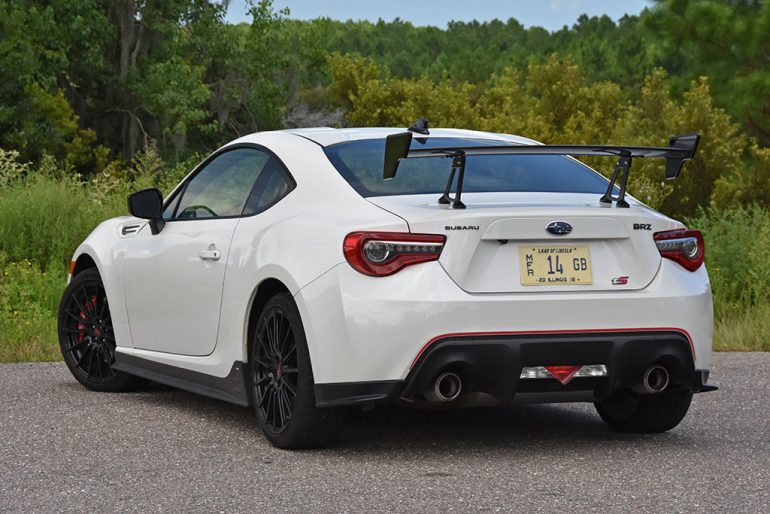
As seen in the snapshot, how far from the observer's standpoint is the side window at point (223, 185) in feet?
23.3

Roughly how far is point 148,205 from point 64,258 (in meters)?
7.42

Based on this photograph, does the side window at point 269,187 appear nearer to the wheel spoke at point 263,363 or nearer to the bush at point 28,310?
the wheel spoke at point 263,363

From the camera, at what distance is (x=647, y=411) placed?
275 inches

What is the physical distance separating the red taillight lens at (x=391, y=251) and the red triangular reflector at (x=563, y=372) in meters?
0.72

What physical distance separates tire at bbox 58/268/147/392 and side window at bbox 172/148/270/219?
1106mm

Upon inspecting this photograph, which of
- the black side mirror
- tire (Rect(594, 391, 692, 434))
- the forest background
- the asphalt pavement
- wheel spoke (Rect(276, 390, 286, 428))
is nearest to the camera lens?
the asphalt pavement

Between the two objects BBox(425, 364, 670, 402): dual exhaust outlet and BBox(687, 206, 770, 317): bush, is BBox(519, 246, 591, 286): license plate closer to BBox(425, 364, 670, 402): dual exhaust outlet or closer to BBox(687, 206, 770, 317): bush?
BBox(425, 364, 670, 402): dual exhaust outlet

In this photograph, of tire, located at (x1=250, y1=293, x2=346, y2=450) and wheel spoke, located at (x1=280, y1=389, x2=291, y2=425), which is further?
wheel spoke, located at (x1=280, y1=389, x2=291, y2=425)

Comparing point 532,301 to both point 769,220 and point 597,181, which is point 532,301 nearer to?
point 597,181

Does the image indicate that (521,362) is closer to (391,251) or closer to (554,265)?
(554,265)

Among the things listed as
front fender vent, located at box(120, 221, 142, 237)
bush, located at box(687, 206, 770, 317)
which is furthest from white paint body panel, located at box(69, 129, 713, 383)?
bush, located at box(687, 206, 770, 317)

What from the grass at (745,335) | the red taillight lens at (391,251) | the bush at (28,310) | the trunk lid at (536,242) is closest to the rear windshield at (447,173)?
the trunk lid at (536,242)

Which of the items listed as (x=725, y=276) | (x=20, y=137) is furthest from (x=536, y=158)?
(x=20, y=137)

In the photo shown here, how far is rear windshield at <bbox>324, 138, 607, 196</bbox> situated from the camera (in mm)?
6457
